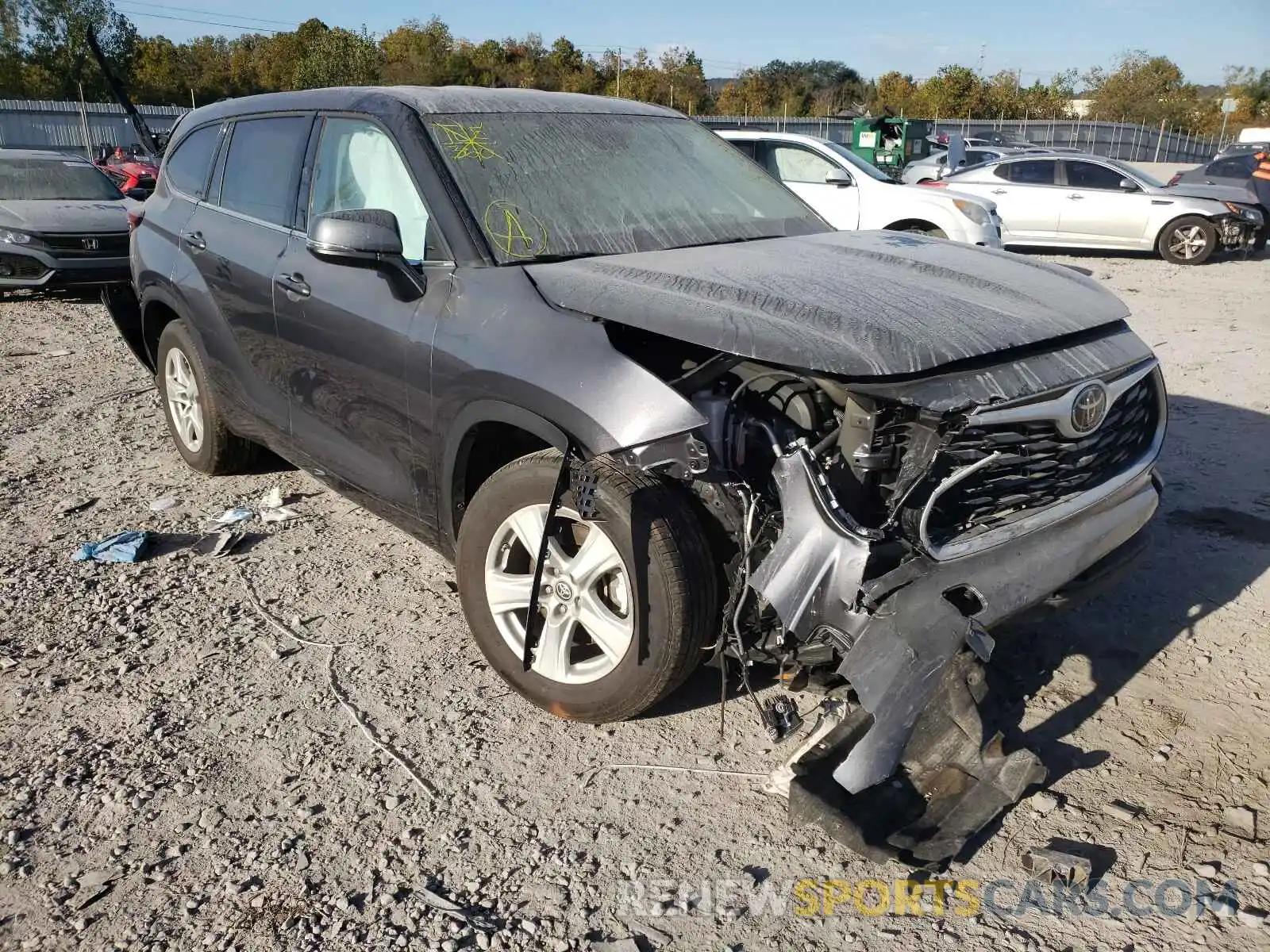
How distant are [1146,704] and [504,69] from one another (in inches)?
1899

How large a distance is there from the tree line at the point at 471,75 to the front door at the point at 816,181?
30.0 m

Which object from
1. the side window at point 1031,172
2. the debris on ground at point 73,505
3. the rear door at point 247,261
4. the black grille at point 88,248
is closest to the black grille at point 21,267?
the black grille at point 88,248

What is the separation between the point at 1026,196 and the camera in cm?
1456

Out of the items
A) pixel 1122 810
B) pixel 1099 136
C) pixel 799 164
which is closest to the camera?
pixel 1122 810

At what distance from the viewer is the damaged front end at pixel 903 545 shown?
2508 mm

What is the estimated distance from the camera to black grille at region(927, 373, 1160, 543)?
8.61 ft

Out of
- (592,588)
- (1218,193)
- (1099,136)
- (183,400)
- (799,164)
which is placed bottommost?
(183,400)

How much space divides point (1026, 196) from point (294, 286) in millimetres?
13225

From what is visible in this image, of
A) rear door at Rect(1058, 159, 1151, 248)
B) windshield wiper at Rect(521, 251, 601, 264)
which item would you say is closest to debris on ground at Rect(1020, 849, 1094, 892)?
windshield wiper at Rect(521, 251, 601, 264)

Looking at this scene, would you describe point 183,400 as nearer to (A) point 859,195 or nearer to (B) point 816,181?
(A) point 859,195

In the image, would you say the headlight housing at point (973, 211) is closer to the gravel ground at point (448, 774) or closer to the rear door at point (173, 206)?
the gravel ground at point (448, 774)

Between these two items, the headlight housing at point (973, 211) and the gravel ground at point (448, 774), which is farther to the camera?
the headlight housing at point (973, 211)

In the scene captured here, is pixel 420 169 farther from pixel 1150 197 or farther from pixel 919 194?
pixel 1150 197

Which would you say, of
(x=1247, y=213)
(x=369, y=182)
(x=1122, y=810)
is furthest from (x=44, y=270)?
(x=1247, y=213)
